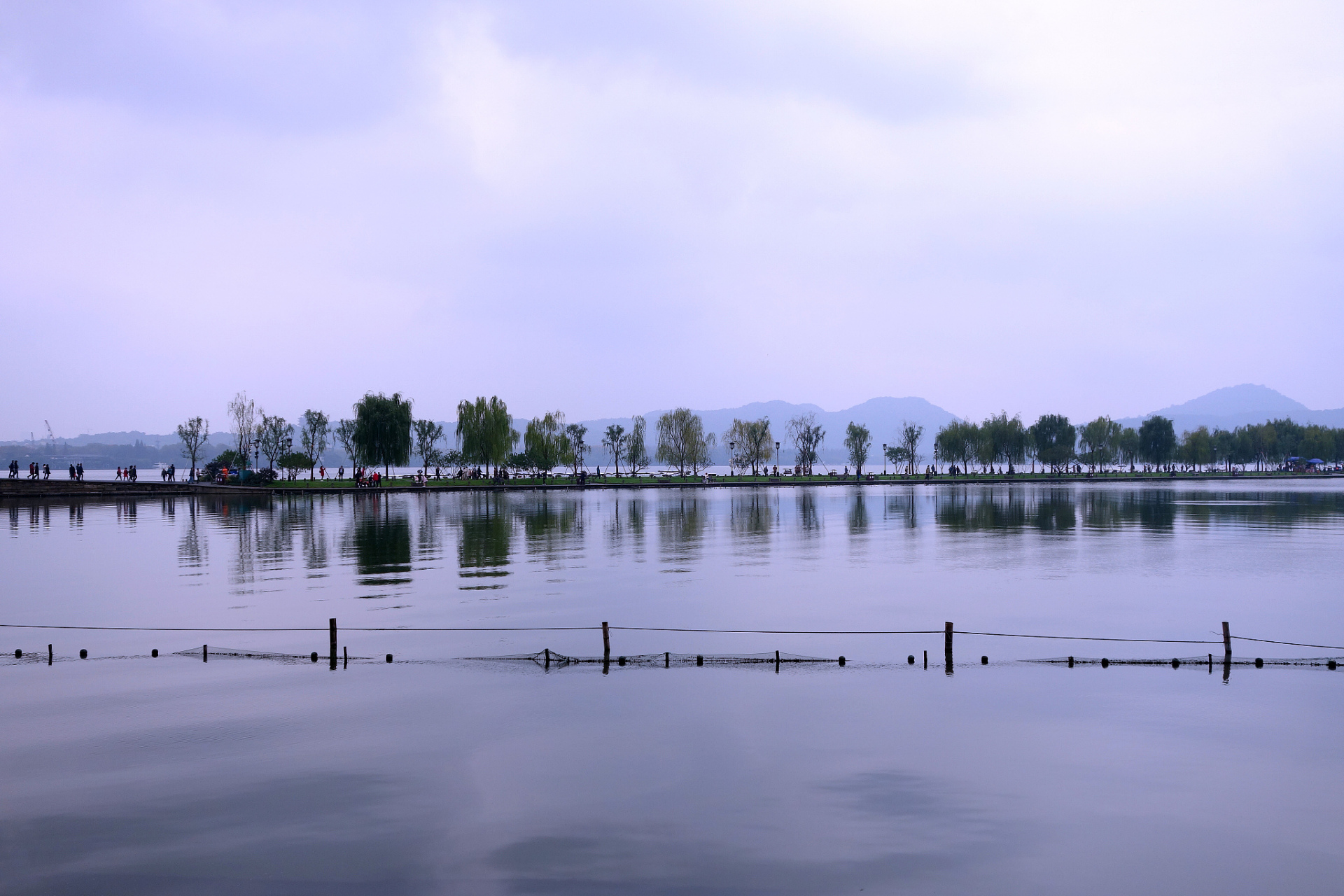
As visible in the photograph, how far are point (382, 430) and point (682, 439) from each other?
51.6 m

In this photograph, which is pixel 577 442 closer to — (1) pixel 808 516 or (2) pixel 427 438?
(2) pixel 427 438

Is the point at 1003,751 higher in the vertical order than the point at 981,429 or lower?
lower

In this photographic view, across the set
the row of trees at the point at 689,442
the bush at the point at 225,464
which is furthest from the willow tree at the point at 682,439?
the bush at the point at 225,464

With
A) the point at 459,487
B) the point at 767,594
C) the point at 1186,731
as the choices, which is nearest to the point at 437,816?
the point at 1186,731

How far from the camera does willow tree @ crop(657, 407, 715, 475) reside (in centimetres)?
12850

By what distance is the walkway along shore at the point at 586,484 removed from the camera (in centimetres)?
7300

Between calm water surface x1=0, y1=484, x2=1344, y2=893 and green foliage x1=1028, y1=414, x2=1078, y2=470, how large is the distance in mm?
127039

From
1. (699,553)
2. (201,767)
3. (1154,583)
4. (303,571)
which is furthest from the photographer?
(699,553)

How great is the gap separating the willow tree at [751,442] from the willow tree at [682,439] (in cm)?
385

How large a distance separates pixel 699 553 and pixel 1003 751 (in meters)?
23.0

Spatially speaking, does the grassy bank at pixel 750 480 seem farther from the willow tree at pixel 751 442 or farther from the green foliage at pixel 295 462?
the green foliage at pixel 295 462

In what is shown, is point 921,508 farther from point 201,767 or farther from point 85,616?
point 201,767

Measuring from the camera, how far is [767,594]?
25625 millimetres

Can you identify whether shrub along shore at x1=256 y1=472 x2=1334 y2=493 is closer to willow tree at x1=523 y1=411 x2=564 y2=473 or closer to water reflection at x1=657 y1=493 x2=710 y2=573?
willow tree at x1=523 y1=411 x2=564 y2=473
